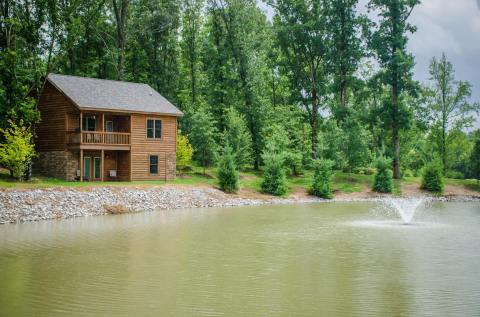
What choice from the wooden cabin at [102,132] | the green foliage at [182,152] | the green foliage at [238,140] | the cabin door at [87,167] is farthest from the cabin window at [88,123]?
the green foliage at [238,140]

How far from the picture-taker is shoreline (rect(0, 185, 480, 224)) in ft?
84.4

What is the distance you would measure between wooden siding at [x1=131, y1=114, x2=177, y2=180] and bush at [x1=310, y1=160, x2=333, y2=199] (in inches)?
439

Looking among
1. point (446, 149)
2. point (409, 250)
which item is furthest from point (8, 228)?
point (446, 149)

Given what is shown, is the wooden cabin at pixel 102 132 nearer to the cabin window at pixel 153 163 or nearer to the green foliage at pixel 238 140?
the cabin window at pixel 153 163

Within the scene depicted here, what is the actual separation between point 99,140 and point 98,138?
6.1 inches

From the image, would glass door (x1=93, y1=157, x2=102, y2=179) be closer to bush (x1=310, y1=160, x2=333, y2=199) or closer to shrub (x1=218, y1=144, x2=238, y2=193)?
shrub (x1=218, y1=144, x2=238, y2=193)

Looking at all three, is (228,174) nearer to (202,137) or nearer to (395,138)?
(202,137)

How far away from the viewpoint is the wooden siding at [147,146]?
3919 cm

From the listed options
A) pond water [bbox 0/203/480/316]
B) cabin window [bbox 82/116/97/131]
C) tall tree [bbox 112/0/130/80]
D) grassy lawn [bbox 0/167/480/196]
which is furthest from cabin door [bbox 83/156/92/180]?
pond water [bbox 0/203/480/316]

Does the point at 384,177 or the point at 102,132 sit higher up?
the point at 102,132

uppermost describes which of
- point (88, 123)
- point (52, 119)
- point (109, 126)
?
point (52, 119)

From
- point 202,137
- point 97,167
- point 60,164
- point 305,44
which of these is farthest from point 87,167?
point 305,44

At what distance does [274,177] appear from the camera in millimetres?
40875

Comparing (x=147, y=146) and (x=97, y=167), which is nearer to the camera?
(x=97, y=167)
